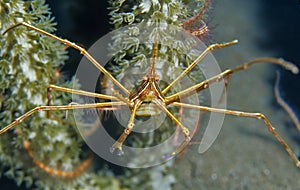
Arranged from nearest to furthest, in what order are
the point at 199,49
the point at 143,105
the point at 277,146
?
the point at 143,105 < the point at 199,49 < the point at 277,146

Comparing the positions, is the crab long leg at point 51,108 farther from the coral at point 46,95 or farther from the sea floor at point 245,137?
the sea floor at point 245,137

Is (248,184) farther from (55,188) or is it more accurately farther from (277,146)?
(55,188)

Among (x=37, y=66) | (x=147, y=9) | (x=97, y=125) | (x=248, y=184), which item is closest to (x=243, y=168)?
(x=248, y=184)

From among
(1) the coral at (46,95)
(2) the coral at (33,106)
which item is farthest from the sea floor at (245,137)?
(2) the coral at (33,106)

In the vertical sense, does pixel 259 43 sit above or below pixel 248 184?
above

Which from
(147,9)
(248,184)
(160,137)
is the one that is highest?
(147,9)

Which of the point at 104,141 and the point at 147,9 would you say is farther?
the point at 104,141

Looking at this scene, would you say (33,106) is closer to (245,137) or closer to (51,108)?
(51,108)
